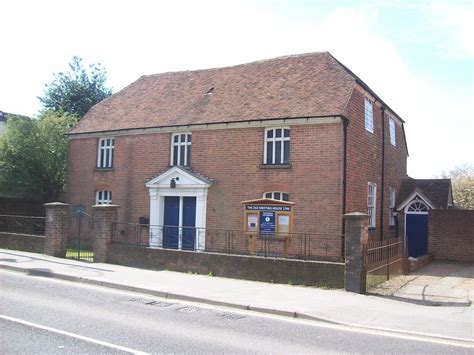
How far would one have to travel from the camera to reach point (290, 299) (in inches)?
440

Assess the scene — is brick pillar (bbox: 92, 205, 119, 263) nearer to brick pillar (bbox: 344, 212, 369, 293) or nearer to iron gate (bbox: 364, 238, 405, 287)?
brick pillar (bbox: 344, 212, 369, 293)

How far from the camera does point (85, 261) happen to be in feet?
55.8

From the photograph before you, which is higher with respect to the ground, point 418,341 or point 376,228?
point 376,228

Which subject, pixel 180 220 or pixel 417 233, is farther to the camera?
pixel 417 233

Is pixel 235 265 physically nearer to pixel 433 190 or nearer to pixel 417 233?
pixel 417 233

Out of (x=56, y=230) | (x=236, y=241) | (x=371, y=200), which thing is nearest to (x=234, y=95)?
(x=236, y=241)

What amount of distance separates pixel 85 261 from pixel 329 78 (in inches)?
460

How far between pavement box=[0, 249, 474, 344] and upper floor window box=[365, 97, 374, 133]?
10.3 m

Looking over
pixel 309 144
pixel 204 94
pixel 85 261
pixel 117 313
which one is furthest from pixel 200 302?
pixel 204 94

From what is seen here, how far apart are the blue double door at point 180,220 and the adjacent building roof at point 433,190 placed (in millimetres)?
10768

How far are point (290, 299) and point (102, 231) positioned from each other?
8.21 metres

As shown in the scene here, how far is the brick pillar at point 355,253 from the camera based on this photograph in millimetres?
12156

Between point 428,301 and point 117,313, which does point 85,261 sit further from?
point 428,301

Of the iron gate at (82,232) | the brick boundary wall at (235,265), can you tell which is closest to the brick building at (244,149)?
the iron gate at (82,232)
